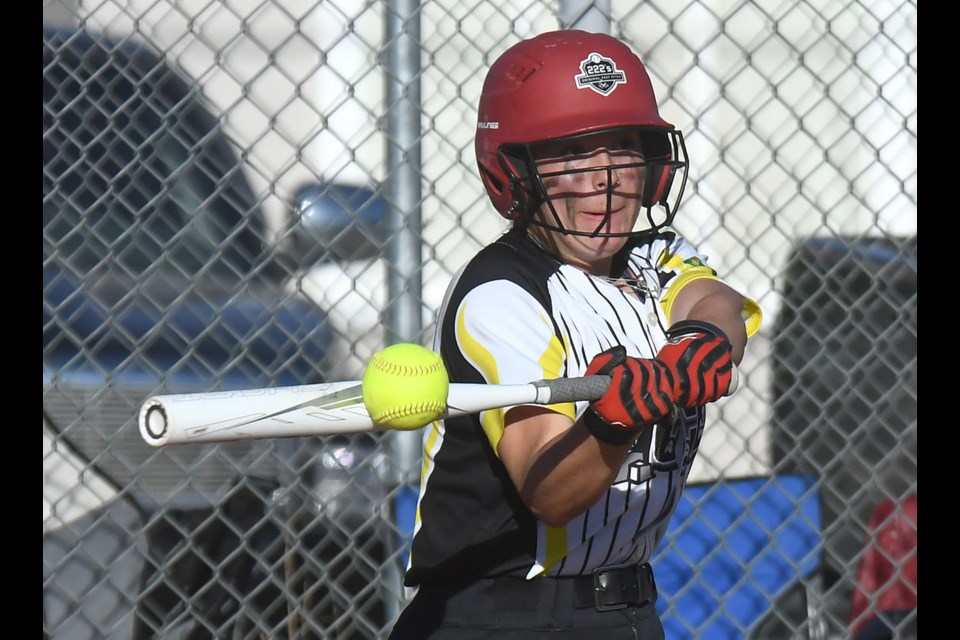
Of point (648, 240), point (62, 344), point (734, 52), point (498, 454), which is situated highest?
point (734, 52)

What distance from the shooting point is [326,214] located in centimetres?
395

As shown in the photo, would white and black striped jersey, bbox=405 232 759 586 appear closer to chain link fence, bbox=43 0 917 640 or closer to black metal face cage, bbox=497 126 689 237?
black metal face cage, bbox=497 126 689 237

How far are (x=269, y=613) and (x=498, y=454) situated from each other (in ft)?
6.32

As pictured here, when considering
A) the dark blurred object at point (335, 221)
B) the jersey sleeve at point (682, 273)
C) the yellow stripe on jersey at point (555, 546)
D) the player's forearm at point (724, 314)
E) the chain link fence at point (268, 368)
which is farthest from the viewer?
the dark blurred object at point (335, 221)

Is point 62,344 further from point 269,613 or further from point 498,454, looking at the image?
point 498,454

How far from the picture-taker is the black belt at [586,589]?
2.07 m

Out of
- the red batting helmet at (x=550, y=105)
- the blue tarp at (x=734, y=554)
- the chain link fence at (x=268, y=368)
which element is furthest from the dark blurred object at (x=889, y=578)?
the red batting helmet at (x=550, y=105)

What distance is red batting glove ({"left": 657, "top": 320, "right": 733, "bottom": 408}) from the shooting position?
1741 millimetres

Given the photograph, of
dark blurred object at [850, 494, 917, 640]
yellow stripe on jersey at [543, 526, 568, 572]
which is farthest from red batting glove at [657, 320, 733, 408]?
dark blurred object at [850, 494, 917, 640]

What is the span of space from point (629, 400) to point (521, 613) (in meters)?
0.58

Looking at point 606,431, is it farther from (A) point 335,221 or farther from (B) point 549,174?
(A) point 335,221

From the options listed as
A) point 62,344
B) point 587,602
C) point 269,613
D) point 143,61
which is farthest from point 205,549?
point 587,602

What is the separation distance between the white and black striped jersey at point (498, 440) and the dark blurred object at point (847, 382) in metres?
1.78

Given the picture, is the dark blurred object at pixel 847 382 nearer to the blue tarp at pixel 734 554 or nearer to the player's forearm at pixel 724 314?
the blue tarp at pixel 734 554
